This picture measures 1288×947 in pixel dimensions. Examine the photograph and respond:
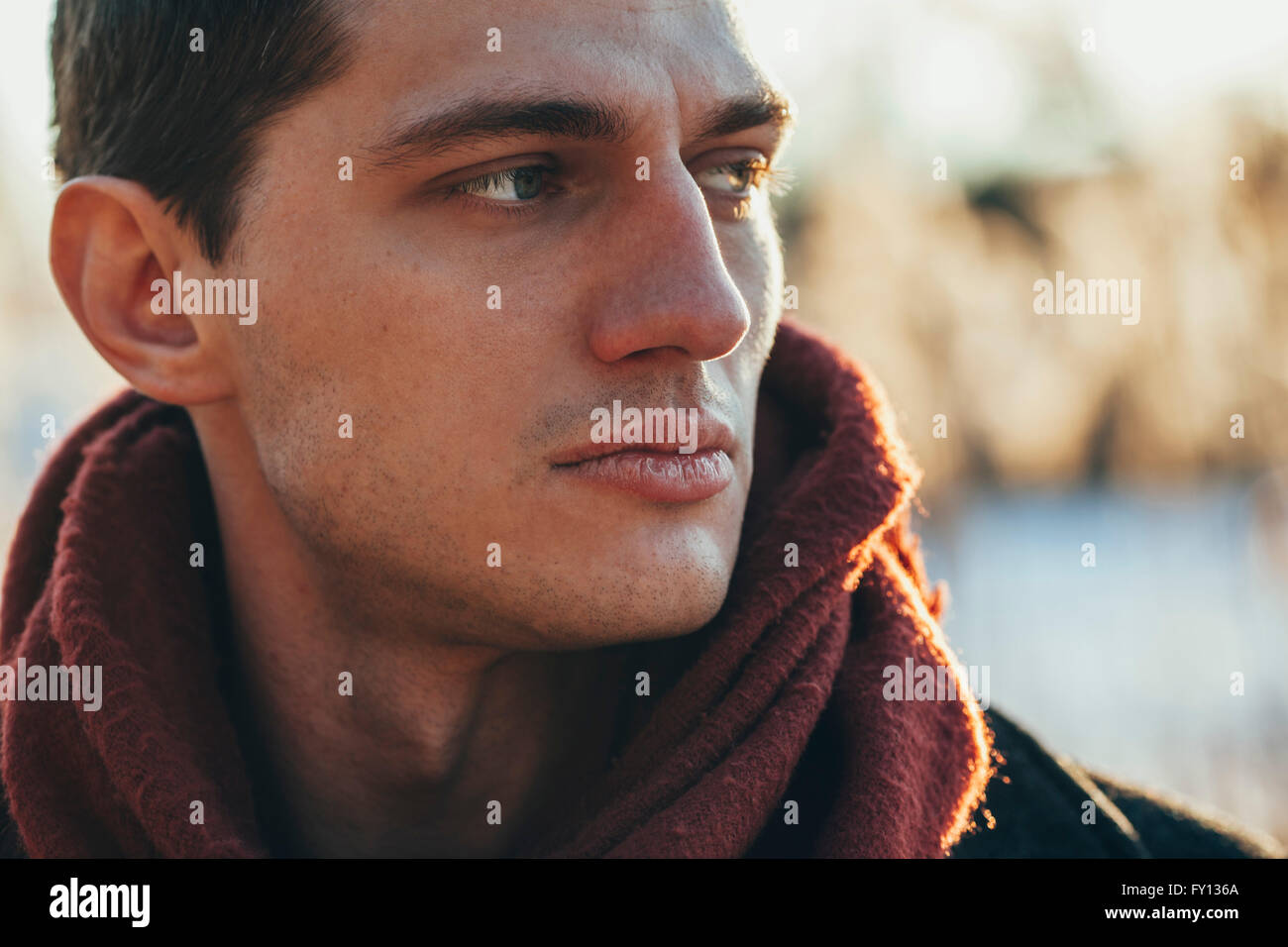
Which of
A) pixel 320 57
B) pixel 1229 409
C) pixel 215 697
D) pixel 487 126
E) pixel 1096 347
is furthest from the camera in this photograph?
pixel 1096 347

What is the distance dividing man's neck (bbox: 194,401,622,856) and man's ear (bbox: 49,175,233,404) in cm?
14

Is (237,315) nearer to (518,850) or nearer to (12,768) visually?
(12,768)

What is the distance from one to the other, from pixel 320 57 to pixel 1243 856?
81.4 inches

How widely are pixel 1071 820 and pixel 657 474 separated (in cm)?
99

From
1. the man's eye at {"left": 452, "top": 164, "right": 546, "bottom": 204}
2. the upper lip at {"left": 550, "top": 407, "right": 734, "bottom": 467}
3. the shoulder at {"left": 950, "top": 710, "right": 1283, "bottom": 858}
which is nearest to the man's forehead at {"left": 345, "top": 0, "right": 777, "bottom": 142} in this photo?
the man's eye at {"left": 452, "top": 164, "right": 546, "bottom": 204}

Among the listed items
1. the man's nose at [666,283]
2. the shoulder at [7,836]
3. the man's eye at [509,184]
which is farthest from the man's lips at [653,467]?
the shoulder at [7,836]

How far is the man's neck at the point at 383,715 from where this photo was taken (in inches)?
75.6

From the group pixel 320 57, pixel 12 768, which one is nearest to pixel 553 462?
pixel 320 57

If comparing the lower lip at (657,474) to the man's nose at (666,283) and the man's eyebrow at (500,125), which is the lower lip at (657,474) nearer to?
the man's nose at (666,283)

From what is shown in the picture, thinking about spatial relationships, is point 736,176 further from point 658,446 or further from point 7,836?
point 7,836

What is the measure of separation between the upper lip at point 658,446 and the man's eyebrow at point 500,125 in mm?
419

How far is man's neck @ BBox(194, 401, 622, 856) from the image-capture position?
1.92 meters

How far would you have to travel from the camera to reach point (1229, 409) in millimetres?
4348

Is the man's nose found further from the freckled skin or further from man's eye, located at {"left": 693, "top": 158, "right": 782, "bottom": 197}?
man's eye, located at {"left": 693, "top": 158, "right": 782, "bottom": 197}
